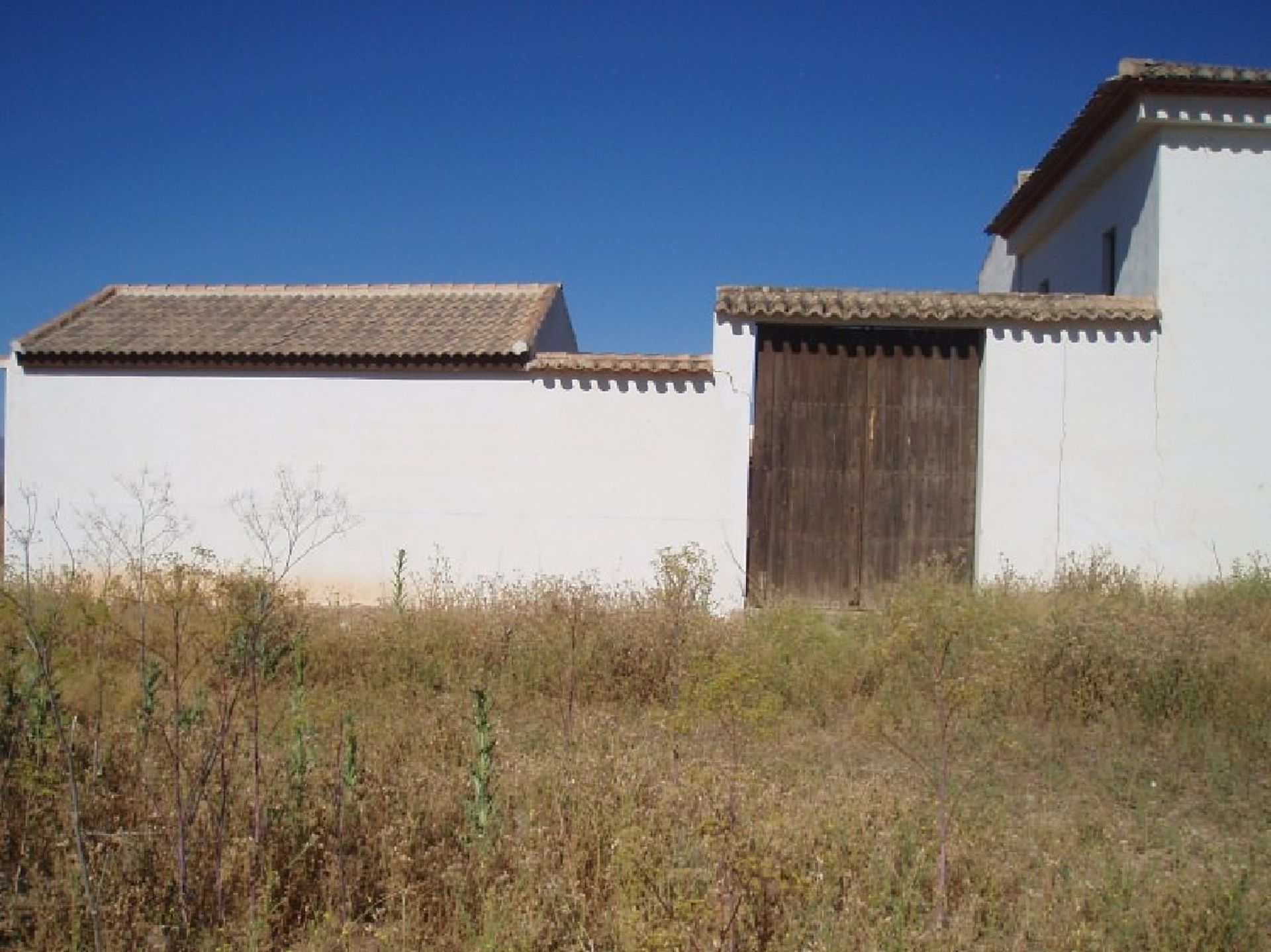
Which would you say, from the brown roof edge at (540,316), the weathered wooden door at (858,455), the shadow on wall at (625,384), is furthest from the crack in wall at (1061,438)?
the brown roof edge at (540,316)

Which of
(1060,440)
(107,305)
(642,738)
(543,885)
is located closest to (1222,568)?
(1060,440)

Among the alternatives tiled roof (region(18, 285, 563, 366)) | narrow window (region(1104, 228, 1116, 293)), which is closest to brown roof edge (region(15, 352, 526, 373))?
tiled roof (region(18, 285, 563, 366))

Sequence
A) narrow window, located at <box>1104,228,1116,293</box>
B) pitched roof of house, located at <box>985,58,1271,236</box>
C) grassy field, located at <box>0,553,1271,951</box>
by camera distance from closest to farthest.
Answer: grassy field, located at <box>0,553,1271,951</box>
pitched roof of house, located at <box>985,58,1271,236</box>
narrow window, located at <box>1104,228,1116,293</box>

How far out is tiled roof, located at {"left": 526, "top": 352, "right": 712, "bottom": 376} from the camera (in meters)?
9.12

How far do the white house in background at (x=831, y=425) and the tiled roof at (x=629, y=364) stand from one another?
3 cm

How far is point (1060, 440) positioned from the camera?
9117 mm

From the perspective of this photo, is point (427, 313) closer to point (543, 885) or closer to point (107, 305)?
point (107, 305)

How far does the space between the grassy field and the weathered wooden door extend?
235 cm

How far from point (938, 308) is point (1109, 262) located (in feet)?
11.2

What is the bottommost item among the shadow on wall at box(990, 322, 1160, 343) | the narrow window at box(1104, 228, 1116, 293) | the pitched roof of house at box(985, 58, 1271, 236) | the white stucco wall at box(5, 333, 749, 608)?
the white stucco wall at box(5, 333, 749, 608)

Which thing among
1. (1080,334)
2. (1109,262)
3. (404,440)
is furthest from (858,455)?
(404,440)

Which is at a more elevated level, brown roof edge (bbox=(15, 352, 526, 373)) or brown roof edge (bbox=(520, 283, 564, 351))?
brown roof edge (bbox=(520, 283, 564, 351))

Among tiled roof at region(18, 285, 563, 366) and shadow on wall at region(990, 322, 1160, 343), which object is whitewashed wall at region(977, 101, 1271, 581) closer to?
shadow on wall at region(990, 322, 1160, 343)

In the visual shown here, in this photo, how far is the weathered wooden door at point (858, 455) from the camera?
9.28 meters
